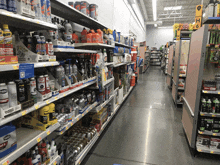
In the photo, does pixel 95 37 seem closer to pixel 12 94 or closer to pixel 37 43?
pixel 37 43

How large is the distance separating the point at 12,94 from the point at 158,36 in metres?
24.2

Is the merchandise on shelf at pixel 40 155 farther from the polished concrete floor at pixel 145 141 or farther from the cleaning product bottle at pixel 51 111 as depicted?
the polished concrete floor at pixel 145 141

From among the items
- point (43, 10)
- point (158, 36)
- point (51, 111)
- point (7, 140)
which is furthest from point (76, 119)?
point (158, 36)

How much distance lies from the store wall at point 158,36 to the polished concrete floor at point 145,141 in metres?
19.9

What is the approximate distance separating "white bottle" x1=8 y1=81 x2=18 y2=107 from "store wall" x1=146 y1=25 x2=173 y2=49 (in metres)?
23.8

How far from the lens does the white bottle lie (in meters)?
1.33

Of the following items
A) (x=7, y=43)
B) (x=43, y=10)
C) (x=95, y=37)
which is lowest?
(x=7, y=43)

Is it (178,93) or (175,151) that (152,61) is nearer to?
(178,93)

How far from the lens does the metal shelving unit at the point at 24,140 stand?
1283mm

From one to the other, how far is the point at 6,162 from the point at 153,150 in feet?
7.92

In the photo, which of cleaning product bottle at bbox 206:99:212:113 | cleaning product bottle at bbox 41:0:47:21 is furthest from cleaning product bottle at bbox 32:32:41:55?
cleaning product bottle at bbox 206:99:212:113

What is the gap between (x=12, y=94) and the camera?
133cm

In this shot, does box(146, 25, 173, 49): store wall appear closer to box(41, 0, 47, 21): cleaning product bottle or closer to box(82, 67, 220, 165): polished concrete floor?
box(82, 67, 220, 165): polished concrete floor


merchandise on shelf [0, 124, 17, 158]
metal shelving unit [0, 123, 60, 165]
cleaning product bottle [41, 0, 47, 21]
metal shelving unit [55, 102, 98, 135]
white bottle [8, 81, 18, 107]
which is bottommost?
metal shelving unit [55, 102, 98, 135]
